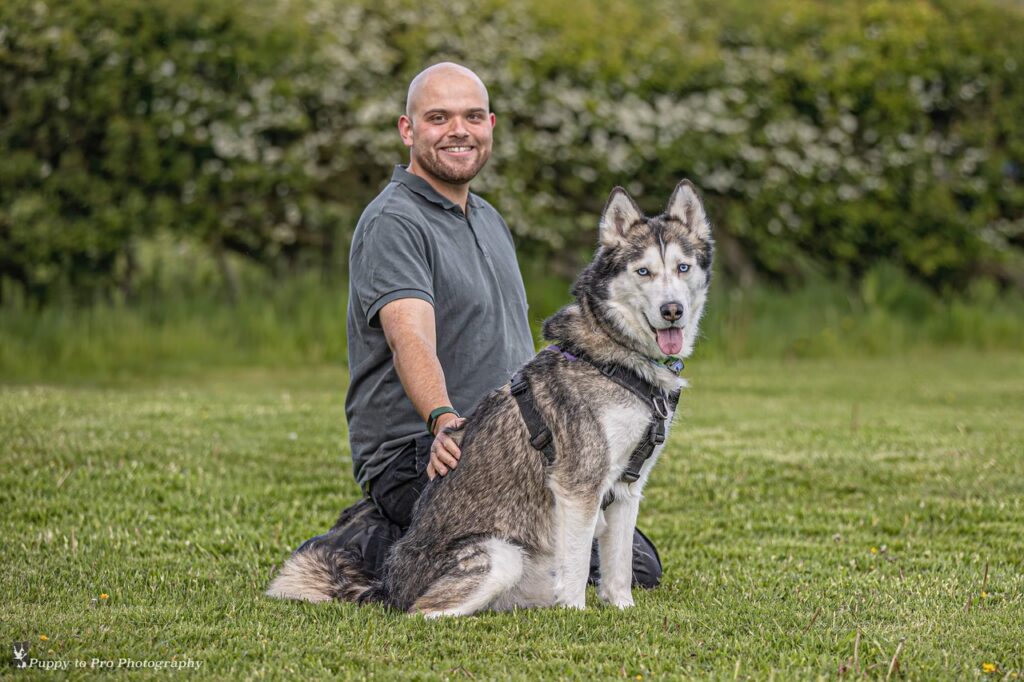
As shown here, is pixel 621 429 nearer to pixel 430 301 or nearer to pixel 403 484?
pixel 430 301

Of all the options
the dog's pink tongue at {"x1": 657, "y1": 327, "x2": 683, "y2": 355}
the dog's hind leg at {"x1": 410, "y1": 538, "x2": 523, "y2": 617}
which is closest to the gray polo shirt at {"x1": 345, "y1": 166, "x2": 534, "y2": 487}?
the dog's hind leg at {"x1": 410, "y1": 538, "x2": 523, "y2": 617}

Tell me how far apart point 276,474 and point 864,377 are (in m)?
6.00

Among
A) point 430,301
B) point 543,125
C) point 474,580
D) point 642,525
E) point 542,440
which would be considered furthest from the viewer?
point 543,125

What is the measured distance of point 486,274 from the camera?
16.9 ft

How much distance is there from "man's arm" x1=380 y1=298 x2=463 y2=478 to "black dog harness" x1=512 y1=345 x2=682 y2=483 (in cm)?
26

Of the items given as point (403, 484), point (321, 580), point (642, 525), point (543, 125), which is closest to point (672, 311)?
point (403, 484)

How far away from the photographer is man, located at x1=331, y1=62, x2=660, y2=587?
4.83 m

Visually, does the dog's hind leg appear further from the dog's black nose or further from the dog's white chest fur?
the dog's black nose

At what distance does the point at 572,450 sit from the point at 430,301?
812 mm

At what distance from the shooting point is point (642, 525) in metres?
6.43

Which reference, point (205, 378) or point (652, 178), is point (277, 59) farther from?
point (652, 178)

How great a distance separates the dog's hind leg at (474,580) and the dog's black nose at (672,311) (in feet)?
3.31

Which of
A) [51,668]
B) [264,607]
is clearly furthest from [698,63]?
[51,668]

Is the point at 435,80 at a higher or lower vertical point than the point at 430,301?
higher
